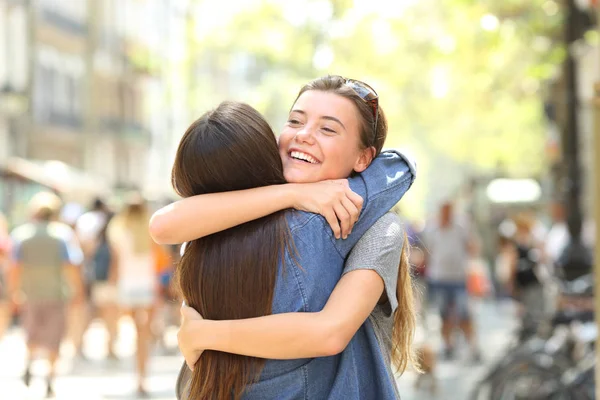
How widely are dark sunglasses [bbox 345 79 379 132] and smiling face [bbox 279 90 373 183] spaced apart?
0.05 meters

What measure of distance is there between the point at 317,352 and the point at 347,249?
27 cm

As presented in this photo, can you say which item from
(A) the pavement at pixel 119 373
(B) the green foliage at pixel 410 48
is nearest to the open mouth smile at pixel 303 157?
(B) the green foliage at pixel 410 48

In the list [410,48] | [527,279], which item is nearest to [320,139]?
[527,279]

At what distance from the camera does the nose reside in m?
3.04

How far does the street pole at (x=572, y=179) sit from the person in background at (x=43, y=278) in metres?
4.94

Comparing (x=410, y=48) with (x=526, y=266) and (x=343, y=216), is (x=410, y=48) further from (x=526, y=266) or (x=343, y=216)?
(x=343, y=216)

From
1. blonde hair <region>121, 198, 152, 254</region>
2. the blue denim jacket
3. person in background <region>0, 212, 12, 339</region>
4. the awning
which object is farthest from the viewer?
the awning

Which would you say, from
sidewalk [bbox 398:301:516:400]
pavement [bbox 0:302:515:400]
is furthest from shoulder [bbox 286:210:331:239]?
pavement [bbox 0:302:515:400]

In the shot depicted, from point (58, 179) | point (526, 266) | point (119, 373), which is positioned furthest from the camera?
point (58, 179)

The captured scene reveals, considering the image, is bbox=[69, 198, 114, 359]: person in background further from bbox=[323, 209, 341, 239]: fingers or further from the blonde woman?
bbox=[323, 209, 341, 239]: fingers

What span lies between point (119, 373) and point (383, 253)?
11.5m

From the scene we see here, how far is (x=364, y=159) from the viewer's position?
3.20 metres

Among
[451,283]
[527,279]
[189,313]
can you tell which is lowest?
[451,283]

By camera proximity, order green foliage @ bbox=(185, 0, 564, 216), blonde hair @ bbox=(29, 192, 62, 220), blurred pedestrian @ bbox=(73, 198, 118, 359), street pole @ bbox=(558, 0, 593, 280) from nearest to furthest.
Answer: street pole @ bbox=(558, 0, 593, 280), blonde hair @ bbox=(29, 192, 62, 220), green foliage @ bbox=(185, 0, 564, 216), blurred pedestrian @ bbox=(73, 198, 118, 359)
